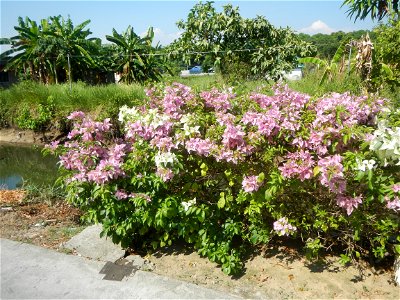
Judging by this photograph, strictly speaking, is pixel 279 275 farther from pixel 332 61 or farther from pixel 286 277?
pixel 332 61

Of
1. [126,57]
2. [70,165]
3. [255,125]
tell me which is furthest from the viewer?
[126,57]

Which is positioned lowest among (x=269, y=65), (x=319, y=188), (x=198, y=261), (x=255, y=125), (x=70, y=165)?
(x=198, y=261)

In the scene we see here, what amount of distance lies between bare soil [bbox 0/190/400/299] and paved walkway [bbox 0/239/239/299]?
0.18 metres

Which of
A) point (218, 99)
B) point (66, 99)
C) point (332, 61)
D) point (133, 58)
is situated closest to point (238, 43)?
point (332, 61)

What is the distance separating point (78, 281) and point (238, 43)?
11171 mm

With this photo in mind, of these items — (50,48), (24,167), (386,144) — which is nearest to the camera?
(386,144)

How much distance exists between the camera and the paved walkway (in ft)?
10.1

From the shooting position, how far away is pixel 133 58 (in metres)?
19.3

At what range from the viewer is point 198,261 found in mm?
3580

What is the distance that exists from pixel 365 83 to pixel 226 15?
666 cm

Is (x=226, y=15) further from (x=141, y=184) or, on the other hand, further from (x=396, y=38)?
(x=141, y=184)

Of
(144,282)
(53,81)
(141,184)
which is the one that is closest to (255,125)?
Result: (141,184)

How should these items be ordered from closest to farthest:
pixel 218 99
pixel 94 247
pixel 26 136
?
pixel 218 99
pixel 94 247
pixel 26 136

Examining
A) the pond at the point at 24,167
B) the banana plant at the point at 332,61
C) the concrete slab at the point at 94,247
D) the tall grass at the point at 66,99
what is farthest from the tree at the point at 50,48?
the concrete slab at the point at 94,247
